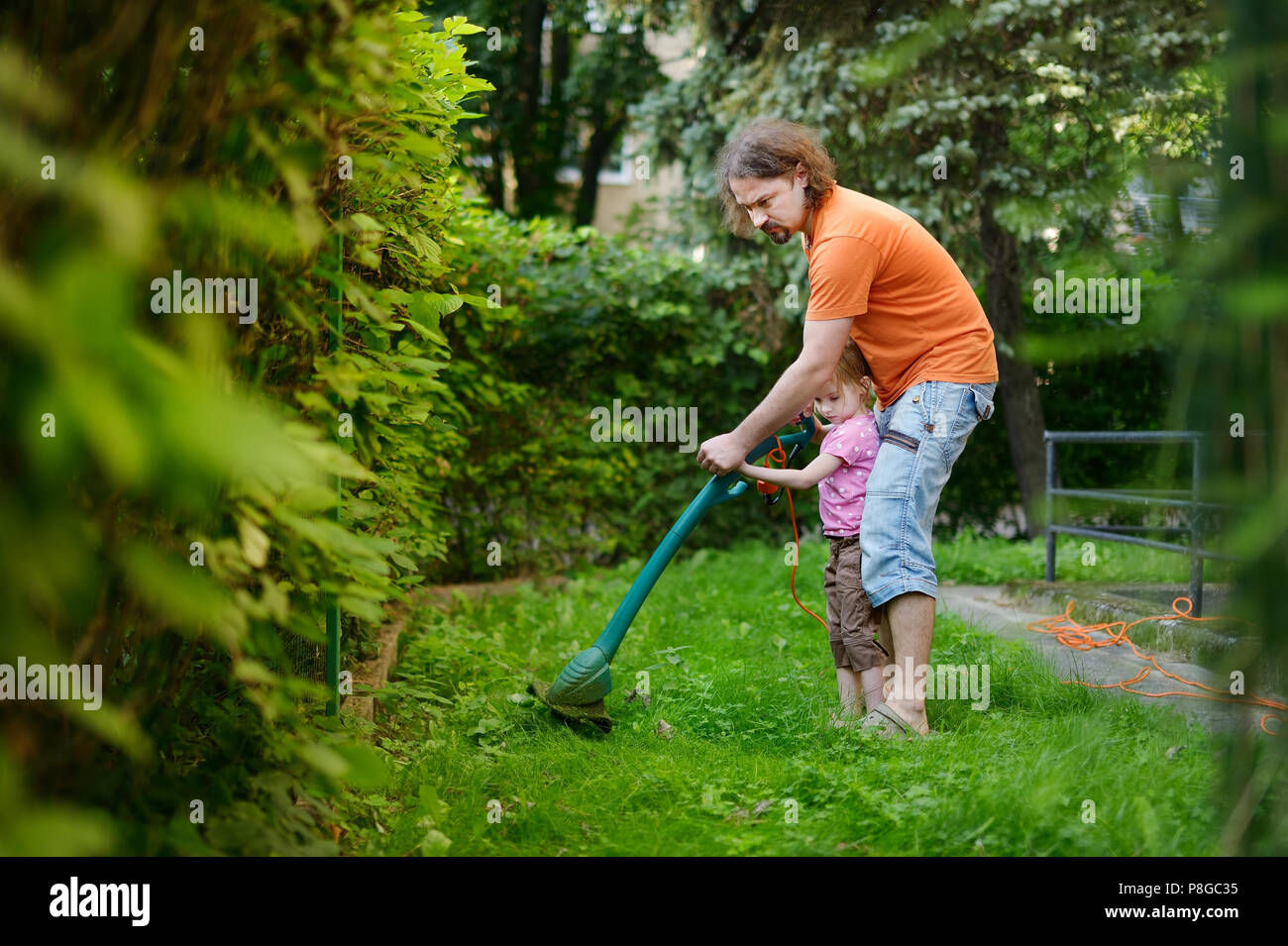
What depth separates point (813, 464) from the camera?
322cm

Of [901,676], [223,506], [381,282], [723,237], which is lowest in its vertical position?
[901,676]

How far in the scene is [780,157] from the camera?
9.79 ft

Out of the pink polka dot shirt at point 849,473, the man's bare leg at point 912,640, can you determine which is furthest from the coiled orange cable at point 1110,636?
the pink polka dot shirt at point 849,473

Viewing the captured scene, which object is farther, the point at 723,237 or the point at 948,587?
the point at 723,237

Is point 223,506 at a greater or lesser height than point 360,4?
lesser

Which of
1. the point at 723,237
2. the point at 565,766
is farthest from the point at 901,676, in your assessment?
the point at 723,237

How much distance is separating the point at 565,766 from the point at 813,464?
124 cm

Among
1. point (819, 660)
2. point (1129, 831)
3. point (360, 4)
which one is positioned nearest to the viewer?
point (360, 4)

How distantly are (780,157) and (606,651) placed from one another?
5.33 feet
